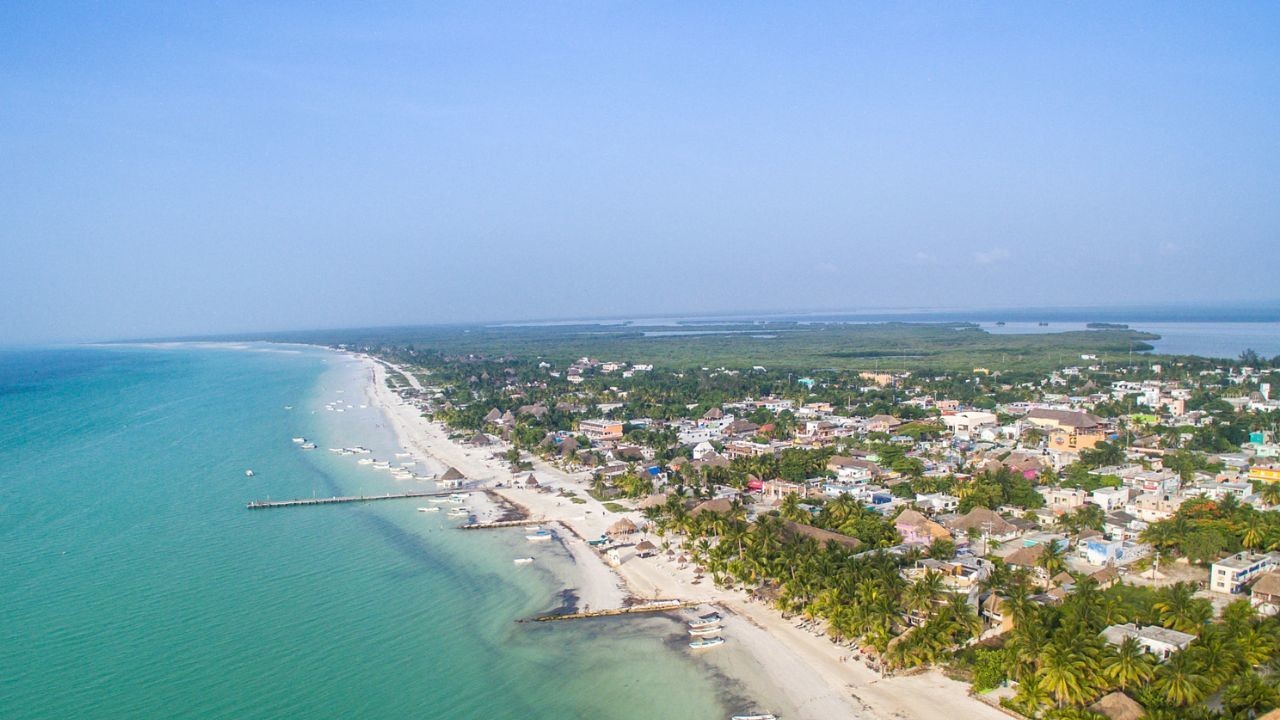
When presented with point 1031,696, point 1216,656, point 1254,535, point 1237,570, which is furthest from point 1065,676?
point 1254,535

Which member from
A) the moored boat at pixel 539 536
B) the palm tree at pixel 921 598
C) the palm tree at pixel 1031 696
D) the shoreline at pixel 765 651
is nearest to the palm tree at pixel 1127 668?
the palm tree at pixel 1031 696

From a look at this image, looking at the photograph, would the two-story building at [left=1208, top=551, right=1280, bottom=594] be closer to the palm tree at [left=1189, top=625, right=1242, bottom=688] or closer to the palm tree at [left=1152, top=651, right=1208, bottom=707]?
the palm tree at [left=1189, top=625, right=1242, bottom=688]

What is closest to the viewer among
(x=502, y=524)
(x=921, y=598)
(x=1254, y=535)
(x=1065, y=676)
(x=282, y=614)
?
(x=1065, y=676)

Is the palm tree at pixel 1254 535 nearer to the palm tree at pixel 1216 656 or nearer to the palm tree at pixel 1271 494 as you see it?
the palm tree at pixel 1271 494

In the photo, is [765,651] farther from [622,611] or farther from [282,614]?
[282,614]

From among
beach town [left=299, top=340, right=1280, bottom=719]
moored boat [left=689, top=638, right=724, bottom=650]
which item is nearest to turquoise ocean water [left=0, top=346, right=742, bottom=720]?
moored boat [left=689, top=638, right=724, bottom=650]

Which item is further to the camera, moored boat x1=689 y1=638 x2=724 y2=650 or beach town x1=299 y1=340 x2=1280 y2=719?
moored boat x1=689 y1=638 x2=724 y2=650
